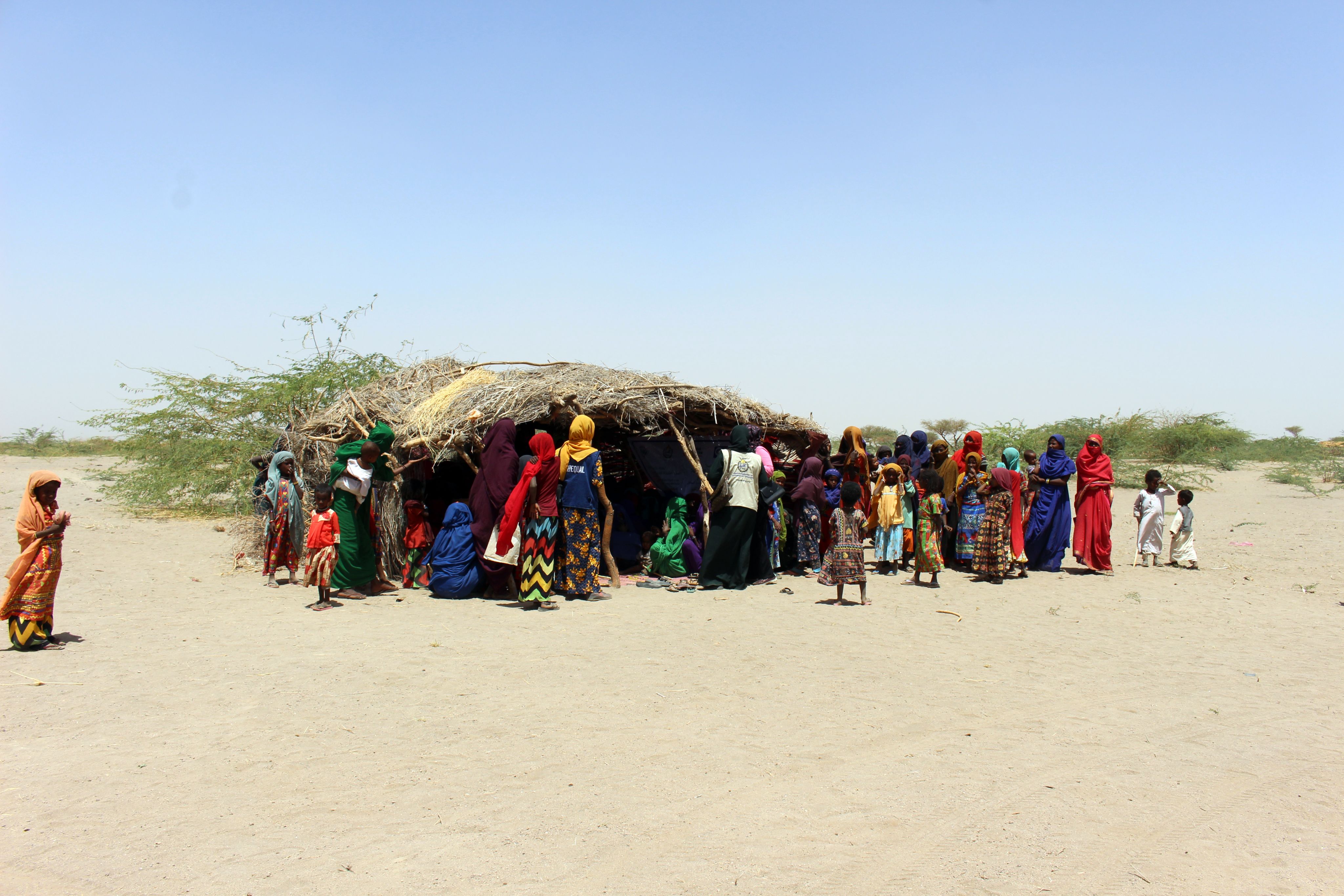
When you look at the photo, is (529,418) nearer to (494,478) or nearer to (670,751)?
(494,478)

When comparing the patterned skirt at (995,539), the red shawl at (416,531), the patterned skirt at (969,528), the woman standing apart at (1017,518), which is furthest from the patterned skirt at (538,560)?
the woman standing apart at (1017,518)

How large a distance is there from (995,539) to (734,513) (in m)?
3.35

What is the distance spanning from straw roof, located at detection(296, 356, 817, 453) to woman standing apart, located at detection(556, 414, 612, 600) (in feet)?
2.08

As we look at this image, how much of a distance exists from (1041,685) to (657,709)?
9.22 ft

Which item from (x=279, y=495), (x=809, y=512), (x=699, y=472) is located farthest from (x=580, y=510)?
(x=279, y=495)

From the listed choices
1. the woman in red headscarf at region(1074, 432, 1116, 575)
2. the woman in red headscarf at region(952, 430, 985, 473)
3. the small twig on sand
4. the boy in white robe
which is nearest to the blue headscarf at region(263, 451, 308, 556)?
the small twig on sand

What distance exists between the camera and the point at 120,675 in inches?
231

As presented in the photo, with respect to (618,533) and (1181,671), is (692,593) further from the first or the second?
(1181,671)

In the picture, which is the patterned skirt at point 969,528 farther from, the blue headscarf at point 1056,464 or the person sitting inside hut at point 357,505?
the person sitting inside hut at point 357,505

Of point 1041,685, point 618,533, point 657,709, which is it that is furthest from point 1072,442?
point 657,709

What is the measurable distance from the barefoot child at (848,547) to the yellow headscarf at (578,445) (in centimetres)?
264

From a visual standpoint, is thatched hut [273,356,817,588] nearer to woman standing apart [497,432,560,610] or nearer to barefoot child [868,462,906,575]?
woman standing apart [497,432,560,610]

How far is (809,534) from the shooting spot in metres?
10.4

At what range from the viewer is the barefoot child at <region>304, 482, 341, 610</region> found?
8250 mm
